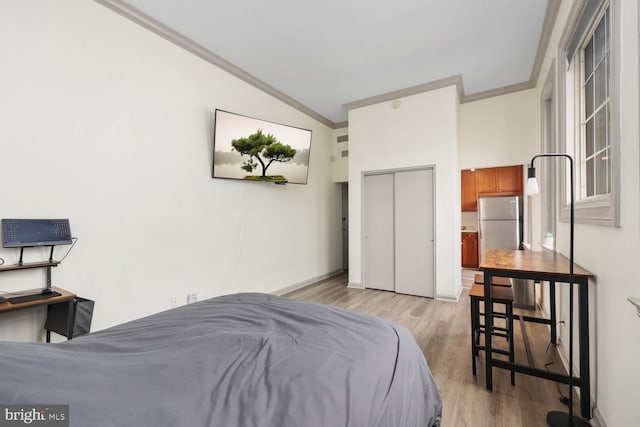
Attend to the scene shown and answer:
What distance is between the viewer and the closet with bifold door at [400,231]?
4152 mm

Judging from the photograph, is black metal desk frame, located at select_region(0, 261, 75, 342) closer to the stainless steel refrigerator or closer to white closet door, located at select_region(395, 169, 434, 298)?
white closet door, located at select_region(395, 169, 434, 298)

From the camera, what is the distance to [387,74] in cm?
378

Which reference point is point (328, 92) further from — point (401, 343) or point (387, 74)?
point (401, 343)

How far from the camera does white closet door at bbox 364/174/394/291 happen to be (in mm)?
4484

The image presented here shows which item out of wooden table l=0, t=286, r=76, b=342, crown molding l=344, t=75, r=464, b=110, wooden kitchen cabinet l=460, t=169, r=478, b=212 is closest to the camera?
wooden table l=0, t=286, r=76, b=342

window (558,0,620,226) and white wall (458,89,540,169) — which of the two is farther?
white wall (458,89,540,169)

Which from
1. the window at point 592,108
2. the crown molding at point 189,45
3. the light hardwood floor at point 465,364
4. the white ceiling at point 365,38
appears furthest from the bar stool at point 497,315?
the crown molding at point 189,45

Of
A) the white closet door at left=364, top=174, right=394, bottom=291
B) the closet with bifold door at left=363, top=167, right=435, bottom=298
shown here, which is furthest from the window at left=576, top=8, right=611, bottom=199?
the white closet door at left=364, top=174, right=394, bottom=291

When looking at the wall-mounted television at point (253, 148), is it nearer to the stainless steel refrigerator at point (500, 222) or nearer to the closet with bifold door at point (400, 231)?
the closet with bifold door at point (400, 231)

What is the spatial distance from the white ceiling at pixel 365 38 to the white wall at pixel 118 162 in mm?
457

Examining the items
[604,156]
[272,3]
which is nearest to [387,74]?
[272,3]

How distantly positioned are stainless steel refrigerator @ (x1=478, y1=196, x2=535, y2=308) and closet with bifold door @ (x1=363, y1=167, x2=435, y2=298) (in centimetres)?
201

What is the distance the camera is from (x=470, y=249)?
20.2ft

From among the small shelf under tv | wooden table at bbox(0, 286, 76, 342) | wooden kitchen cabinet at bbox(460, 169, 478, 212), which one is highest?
wooden kitchen cabinet at bbox(460, 169, 478, 212)
